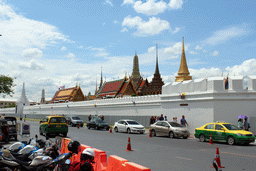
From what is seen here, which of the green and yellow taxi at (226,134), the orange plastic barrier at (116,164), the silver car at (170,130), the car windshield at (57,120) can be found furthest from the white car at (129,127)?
the orange plastic barrier at (116,164)

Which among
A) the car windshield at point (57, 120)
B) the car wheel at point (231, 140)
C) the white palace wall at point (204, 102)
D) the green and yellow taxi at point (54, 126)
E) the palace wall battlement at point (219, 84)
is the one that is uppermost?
the palace wall battlement at point (219, 84)

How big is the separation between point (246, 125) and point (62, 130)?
13960mm

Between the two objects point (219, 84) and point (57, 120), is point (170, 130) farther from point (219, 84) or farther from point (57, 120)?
point (57, 120)

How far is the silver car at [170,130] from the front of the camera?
19812mm

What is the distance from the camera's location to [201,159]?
34.7ft

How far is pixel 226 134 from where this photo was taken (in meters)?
16.0

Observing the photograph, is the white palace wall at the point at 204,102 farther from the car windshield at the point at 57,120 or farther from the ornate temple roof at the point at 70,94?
the ornate temple roof at the point at 70,94

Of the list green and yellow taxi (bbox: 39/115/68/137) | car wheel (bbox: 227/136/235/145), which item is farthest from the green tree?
car wheel (bbox: 227/136/235/145)

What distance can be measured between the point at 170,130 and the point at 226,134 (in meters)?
5.11

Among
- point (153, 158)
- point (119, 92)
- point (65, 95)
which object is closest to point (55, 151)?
point (153, 158)

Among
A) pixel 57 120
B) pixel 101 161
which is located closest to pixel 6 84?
pixel 57 120

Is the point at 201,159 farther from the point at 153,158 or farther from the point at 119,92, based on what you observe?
the point at 119,92

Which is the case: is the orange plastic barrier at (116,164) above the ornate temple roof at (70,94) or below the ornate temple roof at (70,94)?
below

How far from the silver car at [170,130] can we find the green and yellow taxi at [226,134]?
204cm
